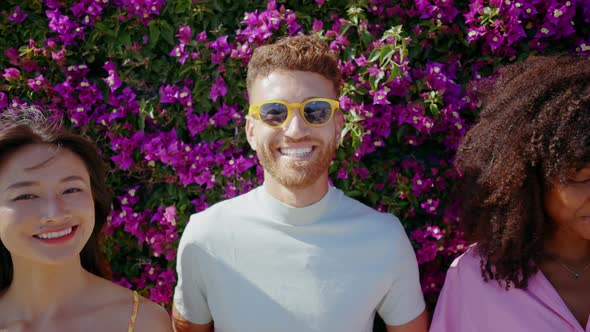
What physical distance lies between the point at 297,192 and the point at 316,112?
1.09ft

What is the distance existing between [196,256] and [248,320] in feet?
1.13

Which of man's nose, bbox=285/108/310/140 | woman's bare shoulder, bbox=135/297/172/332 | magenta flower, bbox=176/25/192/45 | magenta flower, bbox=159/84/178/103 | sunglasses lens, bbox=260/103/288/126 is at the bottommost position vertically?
woman's bare shoulder, bbox=135/297/172/332

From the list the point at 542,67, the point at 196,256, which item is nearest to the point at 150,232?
the point at 196,256

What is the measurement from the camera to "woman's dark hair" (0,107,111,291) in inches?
85.0

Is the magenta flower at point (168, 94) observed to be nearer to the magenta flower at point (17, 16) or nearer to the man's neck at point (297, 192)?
the man's neck at point (297, 192)

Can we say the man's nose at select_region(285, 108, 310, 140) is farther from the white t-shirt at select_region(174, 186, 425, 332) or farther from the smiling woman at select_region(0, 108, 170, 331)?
the smiling woman at select_region(0, 108, 170, 331)

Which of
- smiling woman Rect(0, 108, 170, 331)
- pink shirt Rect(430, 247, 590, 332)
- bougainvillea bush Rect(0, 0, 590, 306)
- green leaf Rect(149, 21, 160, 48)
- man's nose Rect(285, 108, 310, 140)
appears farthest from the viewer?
green leaf Rect(149, 21, 160, 48)

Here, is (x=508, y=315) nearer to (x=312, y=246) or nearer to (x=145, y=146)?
(x=312, y=246)

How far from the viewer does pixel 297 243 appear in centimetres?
243

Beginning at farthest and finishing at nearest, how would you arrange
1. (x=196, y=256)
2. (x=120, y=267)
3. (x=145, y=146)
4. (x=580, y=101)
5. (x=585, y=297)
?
(x=120, y=267), (x=145, y=146), (x=196, y=256), (x=585, y=297), (x=580, y=101)

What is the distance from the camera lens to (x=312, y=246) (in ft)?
7.95

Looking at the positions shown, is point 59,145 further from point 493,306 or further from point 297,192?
point 493,306

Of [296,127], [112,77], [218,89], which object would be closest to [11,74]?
[112,77]

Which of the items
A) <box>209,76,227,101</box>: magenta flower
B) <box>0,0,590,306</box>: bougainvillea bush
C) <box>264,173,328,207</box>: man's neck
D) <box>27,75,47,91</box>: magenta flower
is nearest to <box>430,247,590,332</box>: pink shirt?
<box>0,0,590,306</box>: bougainvillea bush
